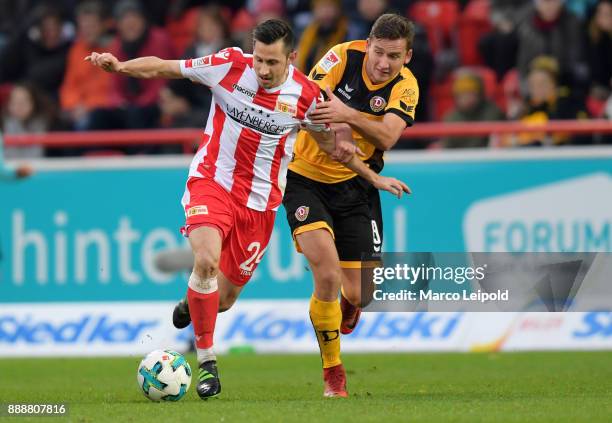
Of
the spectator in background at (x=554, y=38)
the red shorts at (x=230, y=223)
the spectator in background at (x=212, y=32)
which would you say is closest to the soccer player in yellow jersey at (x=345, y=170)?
the red shorts at (x=230, y=223)

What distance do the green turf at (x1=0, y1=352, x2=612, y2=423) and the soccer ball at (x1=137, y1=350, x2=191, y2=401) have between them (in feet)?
0.36

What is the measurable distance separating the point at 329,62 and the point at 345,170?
0.78 metres

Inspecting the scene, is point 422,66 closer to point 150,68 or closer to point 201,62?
point 201,62

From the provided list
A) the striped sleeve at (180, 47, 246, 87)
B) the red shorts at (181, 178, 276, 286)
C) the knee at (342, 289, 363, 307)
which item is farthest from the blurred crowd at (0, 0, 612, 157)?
the striped sleeve at (180, 47, 246, 87)

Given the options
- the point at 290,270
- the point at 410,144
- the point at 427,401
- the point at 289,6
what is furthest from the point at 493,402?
the point at 289,6

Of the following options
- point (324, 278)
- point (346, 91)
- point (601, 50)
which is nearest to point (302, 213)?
point (324, 278)

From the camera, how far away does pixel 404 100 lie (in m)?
8.68

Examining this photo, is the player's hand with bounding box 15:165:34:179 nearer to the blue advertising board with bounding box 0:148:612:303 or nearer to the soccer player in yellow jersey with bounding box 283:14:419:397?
the blue advertising board with bounding box 0:148:612:303

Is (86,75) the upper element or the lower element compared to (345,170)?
lower

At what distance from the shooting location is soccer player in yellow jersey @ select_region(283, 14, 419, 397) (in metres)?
8.45

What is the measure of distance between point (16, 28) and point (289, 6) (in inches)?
146

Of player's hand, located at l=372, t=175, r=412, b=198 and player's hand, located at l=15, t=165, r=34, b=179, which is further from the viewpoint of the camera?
player's hand, located at l=15, t=165, r=34, b=179

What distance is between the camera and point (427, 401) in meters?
7.95

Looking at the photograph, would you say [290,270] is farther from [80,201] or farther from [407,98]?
[407,98]
